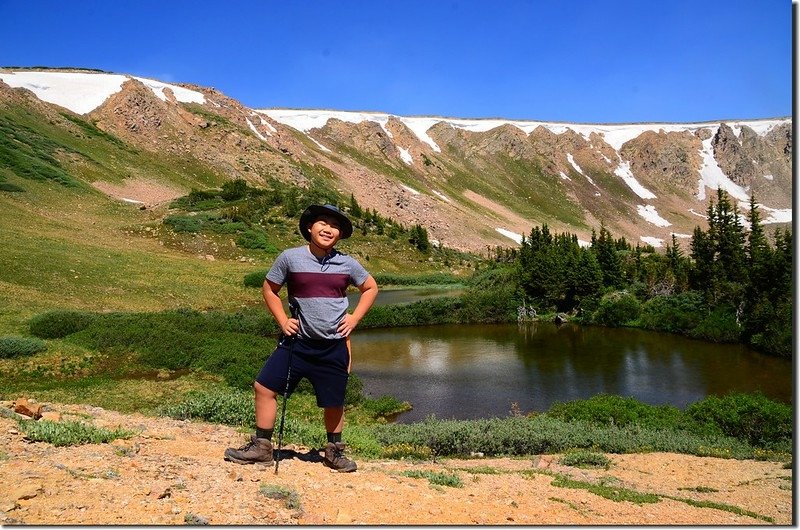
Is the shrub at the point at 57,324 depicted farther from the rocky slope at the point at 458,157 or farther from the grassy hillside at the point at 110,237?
the rocky slope at the point at 458,157

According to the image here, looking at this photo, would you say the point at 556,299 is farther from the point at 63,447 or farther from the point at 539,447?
→ the point at 63,447

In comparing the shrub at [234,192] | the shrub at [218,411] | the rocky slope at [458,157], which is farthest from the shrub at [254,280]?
the rocky slope at [458,157]

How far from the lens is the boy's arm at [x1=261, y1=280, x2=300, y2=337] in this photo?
6.15 metres

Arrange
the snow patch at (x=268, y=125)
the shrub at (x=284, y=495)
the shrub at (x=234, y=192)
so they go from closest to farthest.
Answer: the shrub at (x=284, y=495)
the shrub at (x=234, y=192)
the snow patch at (x=268, y=125)

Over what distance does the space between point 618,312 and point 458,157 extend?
393 ft

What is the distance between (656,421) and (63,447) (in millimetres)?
14564

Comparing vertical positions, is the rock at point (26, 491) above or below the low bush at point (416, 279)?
below

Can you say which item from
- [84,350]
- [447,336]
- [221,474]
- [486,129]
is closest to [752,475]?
[221,474]

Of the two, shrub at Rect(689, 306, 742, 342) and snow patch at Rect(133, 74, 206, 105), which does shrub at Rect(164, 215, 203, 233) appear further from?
snow patch at Rect(133, 74, 206, 105)

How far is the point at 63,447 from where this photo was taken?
6.42m

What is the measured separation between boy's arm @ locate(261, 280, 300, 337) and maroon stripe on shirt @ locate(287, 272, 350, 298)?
193mm

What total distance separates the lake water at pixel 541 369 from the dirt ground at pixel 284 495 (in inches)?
444

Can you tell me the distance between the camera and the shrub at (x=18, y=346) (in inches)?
711

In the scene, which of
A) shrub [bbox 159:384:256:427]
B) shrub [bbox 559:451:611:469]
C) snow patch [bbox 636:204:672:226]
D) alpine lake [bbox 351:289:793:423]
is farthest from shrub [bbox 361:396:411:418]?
snow patch [bbox 636:204:672:226]
